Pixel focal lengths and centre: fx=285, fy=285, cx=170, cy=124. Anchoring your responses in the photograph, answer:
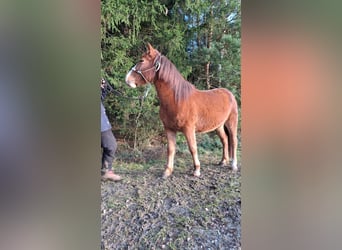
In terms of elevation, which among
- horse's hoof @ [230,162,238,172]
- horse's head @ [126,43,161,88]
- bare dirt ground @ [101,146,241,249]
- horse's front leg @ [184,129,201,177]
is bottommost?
bare dirt ground @ [101,146,241,249]

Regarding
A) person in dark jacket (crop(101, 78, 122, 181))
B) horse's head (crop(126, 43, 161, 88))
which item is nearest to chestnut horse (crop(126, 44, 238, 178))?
horse's head (crop(126, 43, 161, 88))

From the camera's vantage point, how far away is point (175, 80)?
1.11m

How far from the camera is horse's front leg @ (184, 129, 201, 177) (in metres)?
1.10

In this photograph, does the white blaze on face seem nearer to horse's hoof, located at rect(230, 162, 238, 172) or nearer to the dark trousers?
the dark trousers

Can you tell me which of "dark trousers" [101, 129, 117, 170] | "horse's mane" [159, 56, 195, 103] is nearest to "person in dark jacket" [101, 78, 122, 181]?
"dark trousers" [101, 129, 117, 170]

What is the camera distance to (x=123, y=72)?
1092 millimetres

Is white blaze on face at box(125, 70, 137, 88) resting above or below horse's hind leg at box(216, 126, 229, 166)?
above

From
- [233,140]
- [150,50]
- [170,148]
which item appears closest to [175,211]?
[170,148]

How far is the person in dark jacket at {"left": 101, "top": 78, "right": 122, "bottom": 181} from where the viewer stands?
1.05 m
